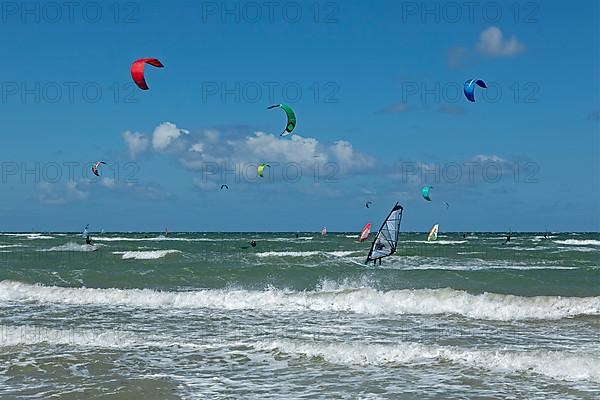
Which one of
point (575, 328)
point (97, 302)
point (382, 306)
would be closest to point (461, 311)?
point (382, 306)

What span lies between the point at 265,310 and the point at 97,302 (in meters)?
5.39

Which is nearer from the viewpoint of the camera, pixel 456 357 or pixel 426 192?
pixel 456 357

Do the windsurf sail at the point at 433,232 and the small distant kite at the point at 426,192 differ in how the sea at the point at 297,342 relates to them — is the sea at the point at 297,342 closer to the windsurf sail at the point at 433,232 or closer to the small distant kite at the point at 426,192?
the small distant kite at the point at 426,192

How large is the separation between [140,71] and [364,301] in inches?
326

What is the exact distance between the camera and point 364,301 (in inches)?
642

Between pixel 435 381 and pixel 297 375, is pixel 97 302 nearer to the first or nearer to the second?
pixel 297 375

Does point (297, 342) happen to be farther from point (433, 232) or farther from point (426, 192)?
point (433, 232)

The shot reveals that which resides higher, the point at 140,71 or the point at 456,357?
the point at 140,71

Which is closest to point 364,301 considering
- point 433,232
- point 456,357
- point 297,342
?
point 297,342

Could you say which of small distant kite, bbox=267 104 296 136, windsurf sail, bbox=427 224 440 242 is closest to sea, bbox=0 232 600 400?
small distant kite, bbox=267 104 296 136

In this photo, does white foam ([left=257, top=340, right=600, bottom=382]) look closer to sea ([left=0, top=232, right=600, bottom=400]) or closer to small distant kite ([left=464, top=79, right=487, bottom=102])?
sea ([left=0, top=232, right=600, bottom=400])

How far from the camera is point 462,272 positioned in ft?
83.8

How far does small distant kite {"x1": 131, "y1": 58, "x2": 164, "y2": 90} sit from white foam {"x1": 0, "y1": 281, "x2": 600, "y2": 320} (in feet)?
19.3

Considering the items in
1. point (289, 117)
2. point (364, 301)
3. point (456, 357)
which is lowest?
point (456, 357)
